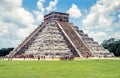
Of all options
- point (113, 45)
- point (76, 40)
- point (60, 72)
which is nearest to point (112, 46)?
point (113, 45)

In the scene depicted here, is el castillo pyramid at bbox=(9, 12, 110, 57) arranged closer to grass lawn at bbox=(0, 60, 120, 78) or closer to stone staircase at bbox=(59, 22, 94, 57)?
stone staircase at bbox=(59, 22, 94, 57)

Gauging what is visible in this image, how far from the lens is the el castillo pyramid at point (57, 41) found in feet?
228

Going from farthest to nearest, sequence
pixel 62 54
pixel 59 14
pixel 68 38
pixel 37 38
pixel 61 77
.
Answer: pixel 59 14 < pixel 37 38 < pixel 68 38 < pixel 62 54 < pixel 61 77

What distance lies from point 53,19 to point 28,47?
512 inches

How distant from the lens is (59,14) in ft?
277

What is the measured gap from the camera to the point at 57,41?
73500 mm

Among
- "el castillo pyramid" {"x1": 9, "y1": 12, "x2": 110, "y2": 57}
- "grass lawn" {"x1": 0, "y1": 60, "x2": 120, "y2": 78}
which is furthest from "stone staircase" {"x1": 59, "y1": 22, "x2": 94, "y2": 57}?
"grass lawn" {"x1": 0, "y1": 60, "x2": 120, "y2": 78}

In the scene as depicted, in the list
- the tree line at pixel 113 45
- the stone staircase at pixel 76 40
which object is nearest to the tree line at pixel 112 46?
the tree line at pixel 113 45

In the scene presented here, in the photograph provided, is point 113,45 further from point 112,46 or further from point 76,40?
point 76,40

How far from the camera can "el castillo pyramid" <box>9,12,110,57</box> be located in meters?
69.4

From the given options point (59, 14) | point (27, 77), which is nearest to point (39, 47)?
point (59, 14)

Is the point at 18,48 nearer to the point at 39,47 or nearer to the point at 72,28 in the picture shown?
the point at 39,47

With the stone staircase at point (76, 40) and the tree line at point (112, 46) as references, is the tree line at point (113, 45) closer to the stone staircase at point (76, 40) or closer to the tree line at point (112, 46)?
the tree line at point (112, 46)

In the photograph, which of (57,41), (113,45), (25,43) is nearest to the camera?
(57,41)
